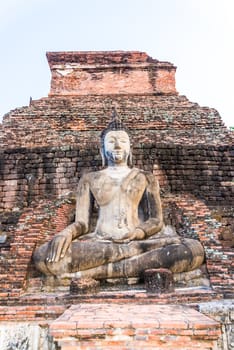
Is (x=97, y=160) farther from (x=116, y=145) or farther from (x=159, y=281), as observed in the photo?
(x=159, y=281)

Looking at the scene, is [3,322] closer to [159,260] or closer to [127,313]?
[127,313]

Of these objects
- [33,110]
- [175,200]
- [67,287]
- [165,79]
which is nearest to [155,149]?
[175,200]

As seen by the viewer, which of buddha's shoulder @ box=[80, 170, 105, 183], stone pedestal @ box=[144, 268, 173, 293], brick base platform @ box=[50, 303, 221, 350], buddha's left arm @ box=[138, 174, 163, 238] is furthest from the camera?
buddha's shoulder @ box=[80, 170, 105, 183]

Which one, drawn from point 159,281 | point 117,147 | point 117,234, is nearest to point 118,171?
point 117,147

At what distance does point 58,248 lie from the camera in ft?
15.1

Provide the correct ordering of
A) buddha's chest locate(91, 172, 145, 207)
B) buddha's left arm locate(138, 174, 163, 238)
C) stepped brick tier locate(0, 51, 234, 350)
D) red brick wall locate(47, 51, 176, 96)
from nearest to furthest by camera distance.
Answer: stepped brick tier locate(0, 51, 234, 350), buddha's left arm locate(138, 174, 163, 238), buddha's chest locate(91, 172, 145, 207), red brick wall locate(47, 51, 176, 96)

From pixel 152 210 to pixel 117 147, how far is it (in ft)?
3.89

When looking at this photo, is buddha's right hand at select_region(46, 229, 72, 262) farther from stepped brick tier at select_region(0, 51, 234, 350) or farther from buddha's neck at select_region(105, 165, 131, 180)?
buddha's neck at select_region(105, 165, 131, 180)

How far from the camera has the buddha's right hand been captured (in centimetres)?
455

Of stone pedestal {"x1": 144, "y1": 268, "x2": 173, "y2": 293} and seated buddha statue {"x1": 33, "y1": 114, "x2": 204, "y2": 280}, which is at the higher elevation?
seated buddha statue {"x1": 33, "y1": 114, "x2": 204, "y2": 280}

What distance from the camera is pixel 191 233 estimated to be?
5.37 m

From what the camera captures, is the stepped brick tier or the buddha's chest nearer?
the stepped brick tier

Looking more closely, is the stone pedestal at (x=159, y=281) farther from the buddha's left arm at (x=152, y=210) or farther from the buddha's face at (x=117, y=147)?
the buddha's face at (x=117, y=147)

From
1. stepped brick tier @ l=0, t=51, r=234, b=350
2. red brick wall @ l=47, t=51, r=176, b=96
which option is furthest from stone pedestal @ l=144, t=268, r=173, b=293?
red brick wall @ l=47, t=51, r=176, b=96
